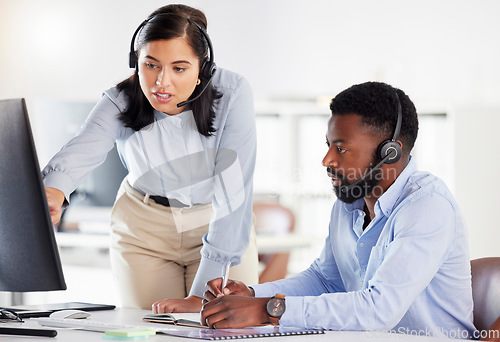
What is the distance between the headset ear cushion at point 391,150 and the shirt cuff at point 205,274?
487 millimetres

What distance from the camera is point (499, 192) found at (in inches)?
154

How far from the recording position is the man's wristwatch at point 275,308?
1183mm

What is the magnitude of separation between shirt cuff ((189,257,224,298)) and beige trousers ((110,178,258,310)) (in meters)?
0.11

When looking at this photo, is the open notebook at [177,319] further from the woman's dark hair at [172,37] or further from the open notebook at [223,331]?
the woman's dark hair at [172,37]

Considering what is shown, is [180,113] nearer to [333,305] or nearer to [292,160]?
[333,305]

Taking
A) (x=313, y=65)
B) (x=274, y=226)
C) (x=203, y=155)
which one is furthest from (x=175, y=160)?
(x=313, y=65)

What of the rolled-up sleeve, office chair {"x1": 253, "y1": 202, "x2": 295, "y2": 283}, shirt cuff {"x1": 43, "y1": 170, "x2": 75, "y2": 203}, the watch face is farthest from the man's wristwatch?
office chair {"x1": 253, "y1": 202, "x2": 295, "y2": 283}

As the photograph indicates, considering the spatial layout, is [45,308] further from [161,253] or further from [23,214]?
[23,214]

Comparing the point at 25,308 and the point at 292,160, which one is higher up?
the point at 292,160

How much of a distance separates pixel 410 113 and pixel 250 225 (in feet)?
1.71

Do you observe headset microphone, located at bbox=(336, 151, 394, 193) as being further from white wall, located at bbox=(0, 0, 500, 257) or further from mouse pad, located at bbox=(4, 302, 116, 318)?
white wall, located at bbox=(0, 0, 500, 257)

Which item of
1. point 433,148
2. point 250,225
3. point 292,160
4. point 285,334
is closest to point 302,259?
point 292,160

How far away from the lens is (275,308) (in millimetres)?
1188

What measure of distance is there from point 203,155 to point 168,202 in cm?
17
